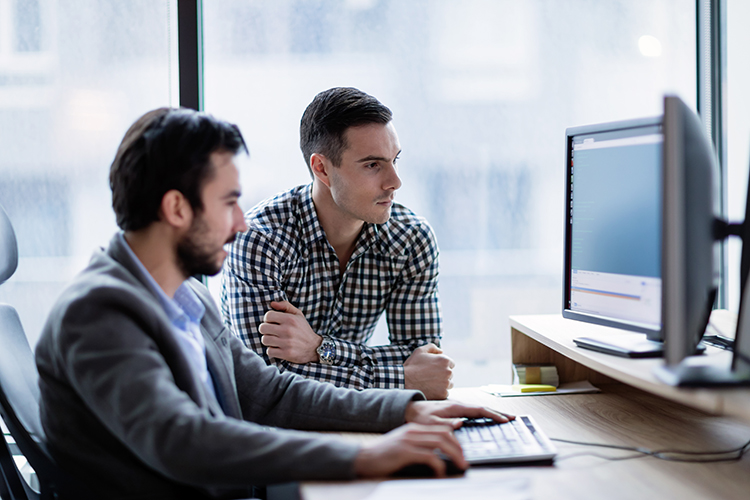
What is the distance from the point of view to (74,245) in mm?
2084

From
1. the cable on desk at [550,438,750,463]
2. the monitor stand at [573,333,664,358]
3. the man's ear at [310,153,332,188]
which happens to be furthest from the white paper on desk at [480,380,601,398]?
the man's ear at [310,153,332,188]

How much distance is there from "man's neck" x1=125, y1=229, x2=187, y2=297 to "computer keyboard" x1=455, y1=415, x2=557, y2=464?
592 millimetres

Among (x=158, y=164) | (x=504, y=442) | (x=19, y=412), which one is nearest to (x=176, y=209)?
(x=158, y=164)

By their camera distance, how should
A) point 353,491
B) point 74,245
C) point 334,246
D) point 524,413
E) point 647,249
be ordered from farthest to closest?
1. point 74,245
2. point 334,246
3. point 524,413
4. point 647,249
5. point 353,491

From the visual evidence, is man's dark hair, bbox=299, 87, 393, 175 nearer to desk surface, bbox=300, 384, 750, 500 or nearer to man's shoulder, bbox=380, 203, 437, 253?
man's shoulder, bbox=380, 203, 437, 253

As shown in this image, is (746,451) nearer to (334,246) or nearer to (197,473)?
(197,473)

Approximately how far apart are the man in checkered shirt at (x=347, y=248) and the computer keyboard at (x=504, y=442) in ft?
1.62

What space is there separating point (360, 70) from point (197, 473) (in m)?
1.65

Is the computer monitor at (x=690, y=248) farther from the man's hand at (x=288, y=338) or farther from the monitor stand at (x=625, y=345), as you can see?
the man's hand at (x=288, y=338)

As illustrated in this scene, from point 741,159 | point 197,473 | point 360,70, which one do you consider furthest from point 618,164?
point 741,159

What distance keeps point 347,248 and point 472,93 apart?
0.82 m

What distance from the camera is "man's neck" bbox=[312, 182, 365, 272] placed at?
1791 millimetres

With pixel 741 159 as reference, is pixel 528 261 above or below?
below

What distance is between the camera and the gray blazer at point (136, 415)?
2.72 feet
